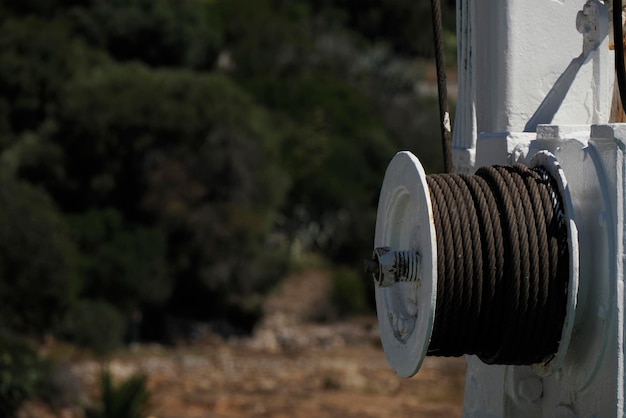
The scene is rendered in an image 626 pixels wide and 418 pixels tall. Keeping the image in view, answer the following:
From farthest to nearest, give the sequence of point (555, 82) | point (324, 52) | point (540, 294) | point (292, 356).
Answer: point (324, 52) < point (292, 356) < point (555, 82) < point (540, 294)

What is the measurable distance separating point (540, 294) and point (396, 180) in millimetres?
597

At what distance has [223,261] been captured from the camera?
24891 mm

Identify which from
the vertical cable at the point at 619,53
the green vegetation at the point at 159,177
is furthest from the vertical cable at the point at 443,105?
the green vegetation at the point at 159,177

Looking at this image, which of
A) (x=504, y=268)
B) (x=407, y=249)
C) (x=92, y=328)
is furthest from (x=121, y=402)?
(x=92, y=328)

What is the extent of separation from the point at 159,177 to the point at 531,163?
21030mm

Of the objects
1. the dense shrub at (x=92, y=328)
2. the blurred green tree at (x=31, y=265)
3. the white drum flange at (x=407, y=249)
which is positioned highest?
the white drum flange at (x=407, y=249)

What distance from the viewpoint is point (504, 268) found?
4.22m

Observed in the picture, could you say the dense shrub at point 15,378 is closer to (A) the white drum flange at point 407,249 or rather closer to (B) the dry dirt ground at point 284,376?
(B) the dry dirt ground at point 284,376

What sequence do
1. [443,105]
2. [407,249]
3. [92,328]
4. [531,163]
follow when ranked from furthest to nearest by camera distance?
[92,328] → [443,105] → [407,249] → [531,163]

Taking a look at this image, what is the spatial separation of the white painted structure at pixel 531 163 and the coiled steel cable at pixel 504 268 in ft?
0.24

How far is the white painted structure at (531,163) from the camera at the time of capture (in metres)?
3.91

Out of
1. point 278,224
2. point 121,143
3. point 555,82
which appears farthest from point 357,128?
point 555,82

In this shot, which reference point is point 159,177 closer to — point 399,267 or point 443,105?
point 443,105

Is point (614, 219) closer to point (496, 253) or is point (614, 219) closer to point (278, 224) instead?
point (496, 253)
